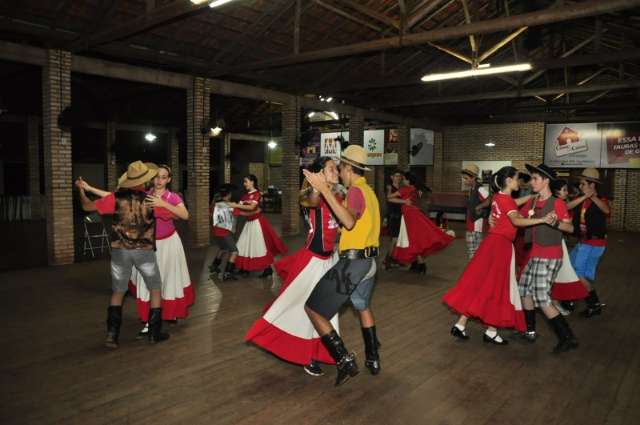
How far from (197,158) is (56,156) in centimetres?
320

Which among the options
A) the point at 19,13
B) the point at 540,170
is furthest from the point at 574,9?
the point at 19,13

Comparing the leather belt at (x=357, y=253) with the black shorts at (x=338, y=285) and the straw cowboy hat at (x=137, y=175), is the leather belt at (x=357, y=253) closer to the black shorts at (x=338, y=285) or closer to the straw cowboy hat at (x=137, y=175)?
the black shorts at (x=338, y=285)

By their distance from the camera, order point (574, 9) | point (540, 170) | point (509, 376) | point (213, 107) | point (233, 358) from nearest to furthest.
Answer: point (509, 376) < point (233, 358) < point (540, 170) < point (574, 9) < point (213, 107)

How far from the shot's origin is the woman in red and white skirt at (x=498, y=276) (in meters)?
4.51

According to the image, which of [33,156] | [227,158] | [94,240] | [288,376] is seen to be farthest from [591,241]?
[227,158]

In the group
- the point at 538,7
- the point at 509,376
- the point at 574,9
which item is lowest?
the point at 509,376

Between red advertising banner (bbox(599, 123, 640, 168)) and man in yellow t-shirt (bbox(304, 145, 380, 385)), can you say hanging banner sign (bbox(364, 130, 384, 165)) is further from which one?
man in yellow t-shirt (bbox(304, 145, 380, 385))

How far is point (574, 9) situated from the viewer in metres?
6.73

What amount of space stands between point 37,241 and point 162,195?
31.9 feet

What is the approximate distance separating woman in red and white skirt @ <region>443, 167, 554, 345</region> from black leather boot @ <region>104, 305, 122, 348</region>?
332 cm

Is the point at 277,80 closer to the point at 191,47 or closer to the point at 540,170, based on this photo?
the point at 191,47

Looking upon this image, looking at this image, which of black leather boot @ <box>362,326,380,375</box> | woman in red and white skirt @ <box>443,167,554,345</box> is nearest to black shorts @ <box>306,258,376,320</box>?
black leather boot @ <box>362,326,380,375</box>

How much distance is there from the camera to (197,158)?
437 inches

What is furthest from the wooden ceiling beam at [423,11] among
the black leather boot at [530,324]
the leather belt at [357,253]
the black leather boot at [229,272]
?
the leather belt at [357,253]
